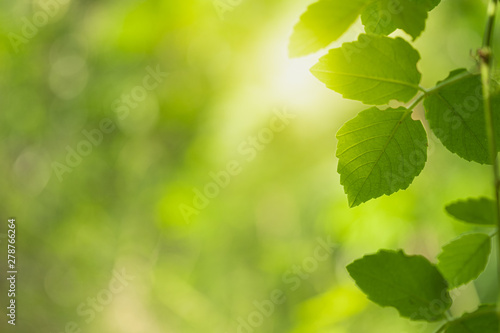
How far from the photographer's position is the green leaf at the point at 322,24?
0.33 m

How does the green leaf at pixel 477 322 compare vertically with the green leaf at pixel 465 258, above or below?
below

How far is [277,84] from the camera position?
1.45 m

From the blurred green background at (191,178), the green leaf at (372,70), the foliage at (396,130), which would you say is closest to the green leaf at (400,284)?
the foliage at (396,130)

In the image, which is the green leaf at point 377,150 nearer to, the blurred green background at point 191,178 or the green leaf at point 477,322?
the green leaf at point 477,322

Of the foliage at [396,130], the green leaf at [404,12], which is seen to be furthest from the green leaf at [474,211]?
the green leaf at [404,12]

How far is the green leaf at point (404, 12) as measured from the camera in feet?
1.09

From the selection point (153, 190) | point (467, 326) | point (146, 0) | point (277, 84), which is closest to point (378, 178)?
point (467, 326)

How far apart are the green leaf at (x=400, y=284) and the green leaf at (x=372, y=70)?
0.11m

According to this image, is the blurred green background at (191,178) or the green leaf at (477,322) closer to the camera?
the green leaf at (477,322)

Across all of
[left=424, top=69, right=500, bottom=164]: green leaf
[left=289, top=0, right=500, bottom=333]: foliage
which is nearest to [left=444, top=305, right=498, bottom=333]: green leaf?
[left=289, top=0, right=500, bottom=333]: foliage

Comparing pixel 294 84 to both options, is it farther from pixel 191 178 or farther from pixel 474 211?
pixel 474 211

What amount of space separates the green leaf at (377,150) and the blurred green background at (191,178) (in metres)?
0.80

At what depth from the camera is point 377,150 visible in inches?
14.2

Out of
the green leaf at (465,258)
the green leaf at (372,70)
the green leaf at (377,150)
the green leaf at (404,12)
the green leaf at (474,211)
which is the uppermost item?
the green leaf at (404,12)
